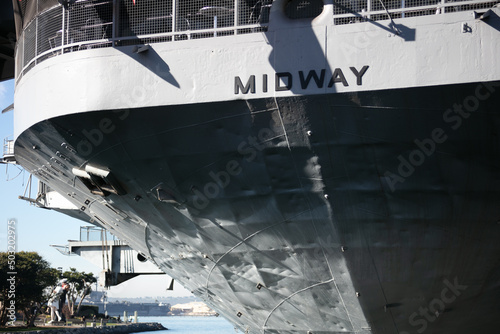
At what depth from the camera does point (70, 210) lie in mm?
21328

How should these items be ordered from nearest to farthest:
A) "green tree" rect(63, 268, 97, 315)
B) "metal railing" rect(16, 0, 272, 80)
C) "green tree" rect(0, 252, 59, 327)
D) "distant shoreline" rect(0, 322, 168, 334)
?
"metal railing" rect(16, 0, 272, 80) → "distant shoreline" rect(0, 322, 168, 334) → "green tree" rect(0, 252, 59, 327) → "green tree" rect(63, 268, 97, 315)

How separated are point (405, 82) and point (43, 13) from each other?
6.06 metres

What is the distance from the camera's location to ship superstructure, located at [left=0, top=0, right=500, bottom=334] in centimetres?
715

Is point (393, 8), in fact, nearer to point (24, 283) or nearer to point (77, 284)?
point (24, 283)

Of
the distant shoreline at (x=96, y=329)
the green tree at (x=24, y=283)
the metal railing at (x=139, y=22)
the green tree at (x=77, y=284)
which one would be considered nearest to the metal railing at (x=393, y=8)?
the metal railing at (x=139, y=22)

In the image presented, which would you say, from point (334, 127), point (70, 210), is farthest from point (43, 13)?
point (70, 210)

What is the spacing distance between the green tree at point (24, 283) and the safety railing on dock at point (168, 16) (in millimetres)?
42071

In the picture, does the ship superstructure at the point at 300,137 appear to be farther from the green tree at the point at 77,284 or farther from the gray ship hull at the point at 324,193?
the green tree at the point at 77,284

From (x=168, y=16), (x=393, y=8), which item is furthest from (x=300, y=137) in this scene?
(x=168, y=16)

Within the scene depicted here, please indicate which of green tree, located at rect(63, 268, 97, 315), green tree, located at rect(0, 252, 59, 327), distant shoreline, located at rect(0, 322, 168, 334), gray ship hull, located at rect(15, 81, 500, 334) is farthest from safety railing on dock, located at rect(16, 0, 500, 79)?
green tree, located at rect(63, 268, 97, 315)

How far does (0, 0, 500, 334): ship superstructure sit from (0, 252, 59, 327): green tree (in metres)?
42.1

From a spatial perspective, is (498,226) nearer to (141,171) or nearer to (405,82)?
(405,82)

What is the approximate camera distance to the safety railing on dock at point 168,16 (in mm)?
7414

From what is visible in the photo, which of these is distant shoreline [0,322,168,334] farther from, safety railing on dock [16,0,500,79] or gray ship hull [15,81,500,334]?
safety railing on dock [16,0,500,79]
